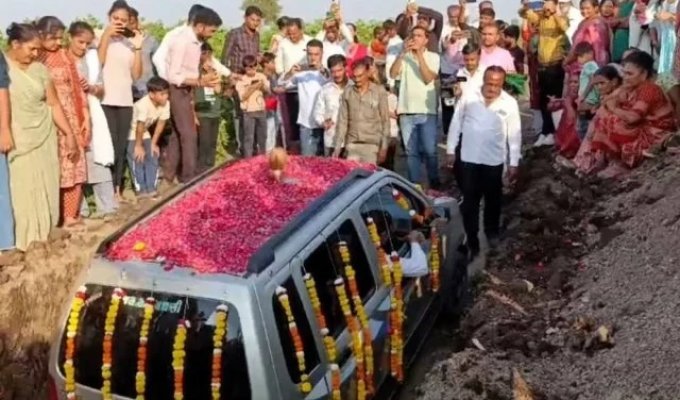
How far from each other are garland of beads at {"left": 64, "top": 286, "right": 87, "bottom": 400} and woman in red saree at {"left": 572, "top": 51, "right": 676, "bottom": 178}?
652cm

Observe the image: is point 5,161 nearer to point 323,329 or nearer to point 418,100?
point 323,329

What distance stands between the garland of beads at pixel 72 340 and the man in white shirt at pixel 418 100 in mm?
6141

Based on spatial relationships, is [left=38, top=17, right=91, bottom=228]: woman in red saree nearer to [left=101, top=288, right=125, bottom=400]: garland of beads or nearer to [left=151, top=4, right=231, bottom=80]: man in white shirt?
[left=151, top=4, right=231, bottom=80]: man in white shirt

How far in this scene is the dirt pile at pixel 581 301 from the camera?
523 centimetres

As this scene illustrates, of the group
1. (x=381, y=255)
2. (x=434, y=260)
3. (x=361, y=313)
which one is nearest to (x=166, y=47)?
(x=434, y=260)

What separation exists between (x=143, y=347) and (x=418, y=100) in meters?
6.38

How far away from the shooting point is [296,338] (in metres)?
4.67

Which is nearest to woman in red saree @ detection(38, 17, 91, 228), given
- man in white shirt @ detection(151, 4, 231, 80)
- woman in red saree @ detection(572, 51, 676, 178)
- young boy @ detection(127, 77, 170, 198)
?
young boy @ detection(127, 77, 170, 198)

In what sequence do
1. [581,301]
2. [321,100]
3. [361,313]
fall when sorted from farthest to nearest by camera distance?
[321,100]
[581,301]
[361,313]

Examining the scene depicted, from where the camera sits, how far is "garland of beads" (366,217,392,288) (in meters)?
5.85

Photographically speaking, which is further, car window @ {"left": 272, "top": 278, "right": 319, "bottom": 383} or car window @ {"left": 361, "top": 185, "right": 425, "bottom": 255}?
car window @ {"left": 361, "top": 185, "right": 425, "bottom": 255}

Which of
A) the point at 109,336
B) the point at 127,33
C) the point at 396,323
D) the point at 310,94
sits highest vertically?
the point at 127,33

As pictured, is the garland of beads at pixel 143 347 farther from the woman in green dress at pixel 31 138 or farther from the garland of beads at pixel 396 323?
the woman in green dress at pixel 31 138

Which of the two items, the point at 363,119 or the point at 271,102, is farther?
the point at 271,102
